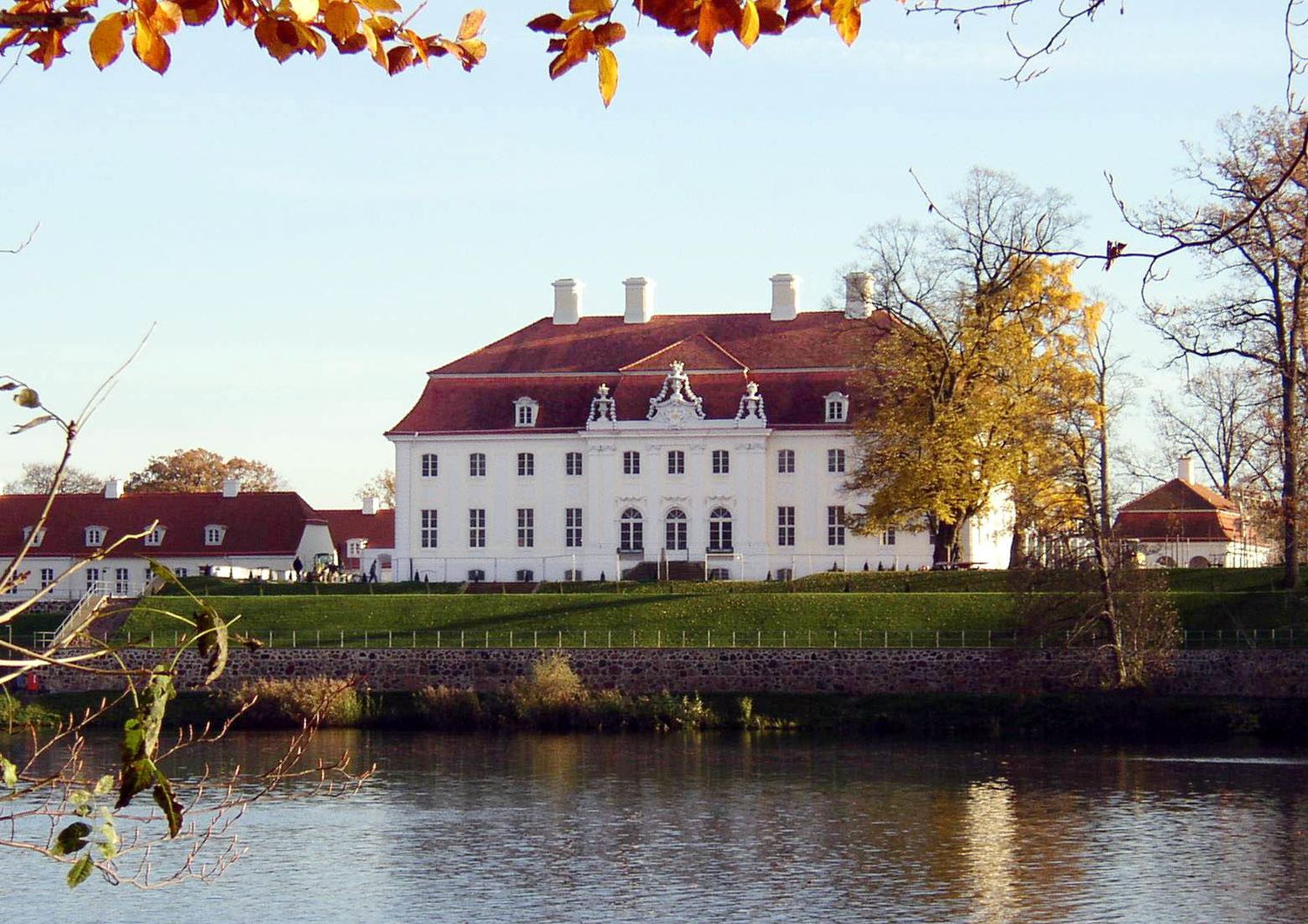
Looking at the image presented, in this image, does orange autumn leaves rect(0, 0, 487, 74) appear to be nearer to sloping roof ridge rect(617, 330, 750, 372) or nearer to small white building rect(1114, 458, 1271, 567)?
sloping roof ridge rect(617, 330, 750, 372)

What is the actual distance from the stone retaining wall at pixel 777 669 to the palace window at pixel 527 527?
13026mm

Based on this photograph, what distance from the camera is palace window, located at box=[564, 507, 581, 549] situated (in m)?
55.6

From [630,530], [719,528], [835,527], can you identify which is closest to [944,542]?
[835,527]

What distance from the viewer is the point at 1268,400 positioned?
37406mm

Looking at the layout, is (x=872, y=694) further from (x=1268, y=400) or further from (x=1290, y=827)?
(x=1290, y=827)

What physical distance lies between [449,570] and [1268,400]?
2663 cm

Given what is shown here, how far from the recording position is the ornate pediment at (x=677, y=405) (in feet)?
181

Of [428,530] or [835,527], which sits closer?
[835,527]

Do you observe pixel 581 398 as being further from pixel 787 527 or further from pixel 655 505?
pixel 787 527

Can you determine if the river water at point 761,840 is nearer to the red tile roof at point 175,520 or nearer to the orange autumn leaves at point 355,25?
the orange autumn leaves at point 355,25

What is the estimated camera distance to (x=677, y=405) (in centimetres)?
5522

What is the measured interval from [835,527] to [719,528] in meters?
3.39

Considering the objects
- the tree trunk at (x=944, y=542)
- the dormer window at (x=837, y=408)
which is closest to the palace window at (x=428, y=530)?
the dormer window at (x=837, y=408)

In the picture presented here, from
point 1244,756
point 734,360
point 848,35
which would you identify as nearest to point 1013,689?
point 1244,756
